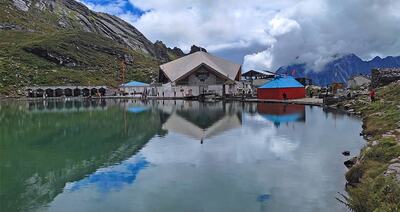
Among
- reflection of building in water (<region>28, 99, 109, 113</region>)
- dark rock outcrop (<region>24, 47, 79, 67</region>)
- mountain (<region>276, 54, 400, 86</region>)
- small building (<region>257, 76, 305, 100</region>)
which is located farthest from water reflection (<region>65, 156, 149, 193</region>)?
mountain (<region>276, 54, 400, 86</region>)

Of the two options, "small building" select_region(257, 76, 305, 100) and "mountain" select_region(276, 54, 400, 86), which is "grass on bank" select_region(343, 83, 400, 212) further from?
"mountain" select_region(276, 54, 400, 86)

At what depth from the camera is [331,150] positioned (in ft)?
73.3

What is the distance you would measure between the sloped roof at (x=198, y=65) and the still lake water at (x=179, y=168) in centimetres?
6765

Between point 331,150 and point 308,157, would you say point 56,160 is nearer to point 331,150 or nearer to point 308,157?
point 308,157

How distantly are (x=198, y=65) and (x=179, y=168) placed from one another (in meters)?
82.5

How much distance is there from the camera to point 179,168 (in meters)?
18.9

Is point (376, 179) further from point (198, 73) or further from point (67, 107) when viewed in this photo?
point (198, 73)

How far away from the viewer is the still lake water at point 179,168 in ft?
45.6

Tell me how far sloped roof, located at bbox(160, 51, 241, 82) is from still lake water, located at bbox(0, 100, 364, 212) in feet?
222

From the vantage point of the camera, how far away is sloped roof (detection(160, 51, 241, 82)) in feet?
332

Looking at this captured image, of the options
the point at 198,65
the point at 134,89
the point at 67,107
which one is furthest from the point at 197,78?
the point at 67,107

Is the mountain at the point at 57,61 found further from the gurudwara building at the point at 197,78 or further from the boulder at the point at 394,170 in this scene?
the boulder at the point at 394,170

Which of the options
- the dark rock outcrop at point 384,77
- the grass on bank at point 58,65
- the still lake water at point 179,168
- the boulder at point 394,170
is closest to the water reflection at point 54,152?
the still lake water at point 179,168

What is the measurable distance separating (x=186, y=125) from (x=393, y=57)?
180 m
